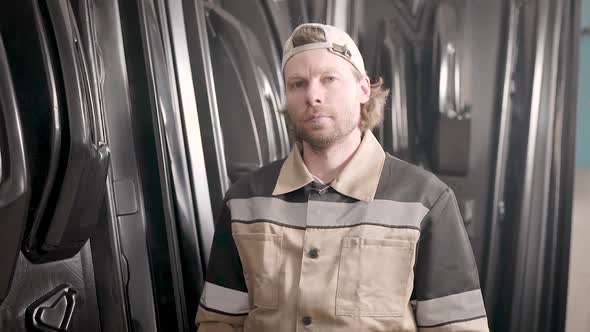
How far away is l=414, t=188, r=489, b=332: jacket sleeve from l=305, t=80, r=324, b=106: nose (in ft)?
1.08

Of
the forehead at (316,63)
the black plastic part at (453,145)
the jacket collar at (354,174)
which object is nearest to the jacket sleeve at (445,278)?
the jacket collar at (354,174)

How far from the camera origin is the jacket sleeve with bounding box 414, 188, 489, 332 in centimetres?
94

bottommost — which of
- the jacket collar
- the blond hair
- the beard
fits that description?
the jacket collar

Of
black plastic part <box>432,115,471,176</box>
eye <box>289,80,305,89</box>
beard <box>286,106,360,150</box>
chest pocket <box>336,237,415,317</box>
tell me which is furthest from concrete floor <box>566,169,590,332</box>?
eye <box>289,80,305,89</box>

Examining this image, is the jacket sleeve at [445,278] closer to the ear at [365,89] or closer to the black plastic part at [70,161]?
the ear at [365,89]

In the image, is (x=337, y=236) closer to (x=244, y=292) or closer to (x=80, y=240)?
(x=244, y=292)

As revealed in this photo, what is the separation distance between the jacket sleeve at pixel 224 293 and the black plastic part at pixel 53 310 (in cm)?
28

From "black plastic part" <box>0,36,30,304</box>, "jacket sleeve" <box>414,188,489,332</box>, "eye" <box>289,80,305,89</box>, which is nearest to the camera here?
"black plastic part" <box>0,36,30,304</box>

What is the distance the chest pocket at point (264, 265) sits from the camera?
1005mm

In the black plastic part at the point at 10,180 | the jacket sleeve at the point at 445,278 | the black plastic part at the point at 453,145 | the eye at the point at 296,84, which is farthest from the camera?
the black plastic part at the point at 453,145

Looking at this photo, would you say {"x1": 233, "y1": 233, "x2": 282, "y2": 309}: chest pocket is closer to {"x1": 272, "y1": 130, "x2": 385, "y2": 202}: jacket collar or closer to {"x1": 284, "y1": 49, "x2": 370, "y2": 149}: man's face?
{"x1": 272, "y1": 130, "x2": 385, "y2": 202}: jacket collar

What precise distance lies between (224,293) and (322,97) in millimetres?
504

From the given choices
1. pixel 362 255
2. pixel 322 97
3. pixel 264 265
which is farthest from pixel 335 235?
pixel 322 97

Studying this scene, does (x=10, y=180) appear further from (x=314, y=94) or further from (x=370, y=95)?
(x=370, y=95)
